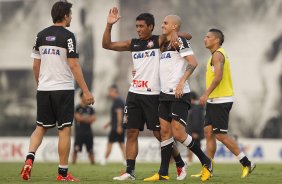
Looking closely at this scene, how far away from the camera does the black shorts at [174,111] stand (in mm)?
11125

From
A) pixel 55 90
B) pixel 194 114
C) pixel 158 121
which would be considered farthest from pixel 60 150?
pixel 194 114

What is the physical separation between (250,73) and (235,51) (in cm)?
97

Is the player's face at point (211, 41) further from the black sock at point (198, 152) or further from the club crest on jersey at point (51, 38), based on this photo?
the club crest on jersey at point (51, 38)

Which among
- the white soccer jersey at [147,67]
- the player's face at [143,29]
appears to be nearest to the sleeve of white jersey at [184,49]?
the white soccer jersey at [147,67]

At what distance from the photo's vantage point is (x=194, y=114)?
70.0 feet

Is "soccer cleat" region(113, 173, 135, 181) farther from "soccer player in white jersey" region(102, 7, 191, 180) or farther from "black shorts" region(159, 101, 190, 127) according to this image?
"black shorts" region(159, 101, 190, 127)

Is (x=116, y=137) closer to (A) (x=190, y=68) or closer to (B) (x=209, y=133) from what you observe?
(B) (x=209, y=133)

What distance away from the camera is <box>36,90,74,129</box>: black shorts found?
10781 mm

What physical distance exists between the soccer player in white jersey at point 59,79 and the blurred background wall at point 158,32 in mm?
16955

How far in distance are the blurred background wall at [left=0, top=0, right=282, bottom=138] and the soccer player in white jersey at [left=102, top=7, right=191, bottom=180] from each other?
1602 centimetres

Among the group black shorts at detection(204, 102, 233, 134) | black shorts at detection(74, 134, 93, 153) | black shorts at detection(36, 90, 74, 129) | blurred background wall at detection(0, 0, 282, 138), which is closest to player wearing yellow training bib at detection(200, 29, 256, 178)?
black shorts at detection(204, 102, 233, 134)

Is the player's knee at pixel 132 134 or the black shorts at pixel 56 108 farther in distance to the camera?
the player's knee at pixel 132 134

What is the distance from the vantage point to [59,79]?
35.4ft

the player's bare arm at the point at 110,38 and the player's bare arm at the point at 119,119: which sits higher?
the player's bare arm at the point at 110,38
